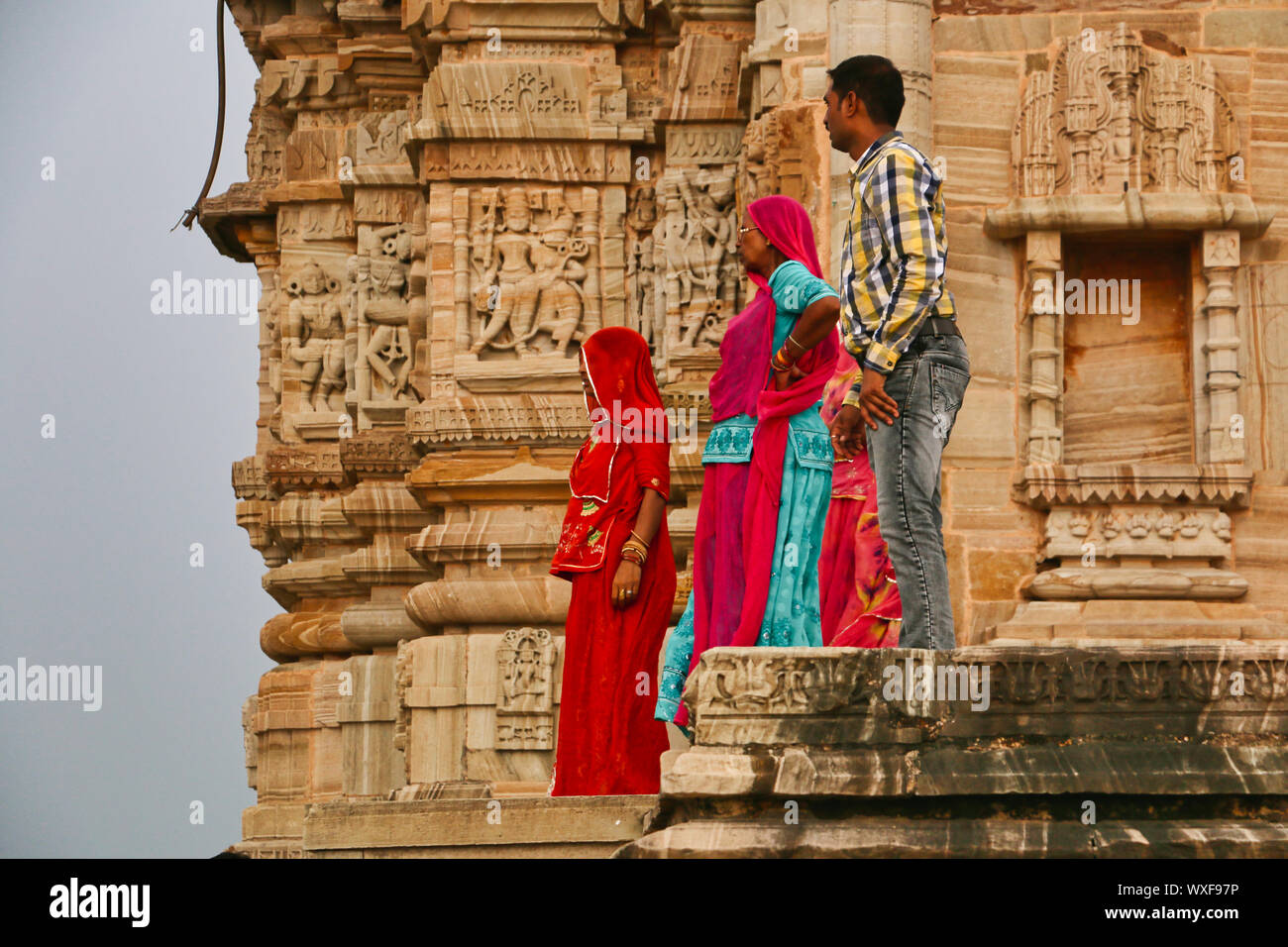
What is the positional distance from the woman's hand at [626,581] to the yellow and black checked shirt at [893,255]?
2951 mm

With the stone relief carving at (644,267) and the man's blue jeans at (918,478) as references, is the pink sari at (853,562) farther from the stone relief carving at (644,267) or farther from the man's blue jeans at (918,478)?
the stone relief carving at (644,267)

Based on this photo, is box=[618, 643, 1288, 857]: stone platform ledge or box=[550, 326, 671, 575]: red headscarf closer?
box=[618, 643, 1288, 857]: stone platform ledge

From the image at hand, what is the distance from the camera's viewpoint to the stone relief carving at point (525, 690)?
45.9ft

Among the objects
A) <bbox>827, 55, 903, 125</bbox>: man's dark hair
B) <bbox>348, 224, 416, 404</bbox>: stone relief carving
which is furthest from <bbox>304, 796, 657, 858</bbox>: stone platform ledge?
<bbox>348, 224, 416, 404</bbox>: stone relief carving

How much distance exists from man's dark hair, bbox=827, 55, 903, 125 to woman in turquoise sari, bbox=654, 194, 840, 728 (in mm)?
1140

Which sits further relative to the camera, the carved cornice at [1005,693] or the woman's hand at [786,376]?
the woman's hand at [786,376]

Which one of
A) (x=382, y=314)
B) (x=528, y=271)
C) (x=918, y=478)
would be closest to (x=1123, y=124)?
(x=528, y=271)

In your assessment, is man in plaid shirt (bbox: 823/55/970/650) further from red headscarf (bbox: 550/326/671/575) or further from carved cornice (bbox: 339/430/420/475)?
carved cornice (bbox: 339/430/420/475)

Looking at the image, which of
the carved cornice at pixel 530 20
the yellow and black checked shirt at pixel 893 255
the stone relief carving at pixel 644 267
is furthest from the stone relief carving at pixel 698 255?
the yellow and black checked shirt at pixel 893 255

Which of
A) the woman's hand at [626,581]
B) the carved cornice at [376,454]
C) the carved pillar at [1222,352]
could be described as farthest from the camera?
the carved cornice at [376,454]

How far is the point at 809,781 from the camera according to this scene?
23.6 ft

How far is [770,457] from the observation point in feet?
30.8

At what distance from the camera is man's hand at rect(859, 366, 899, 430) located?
776 cm
